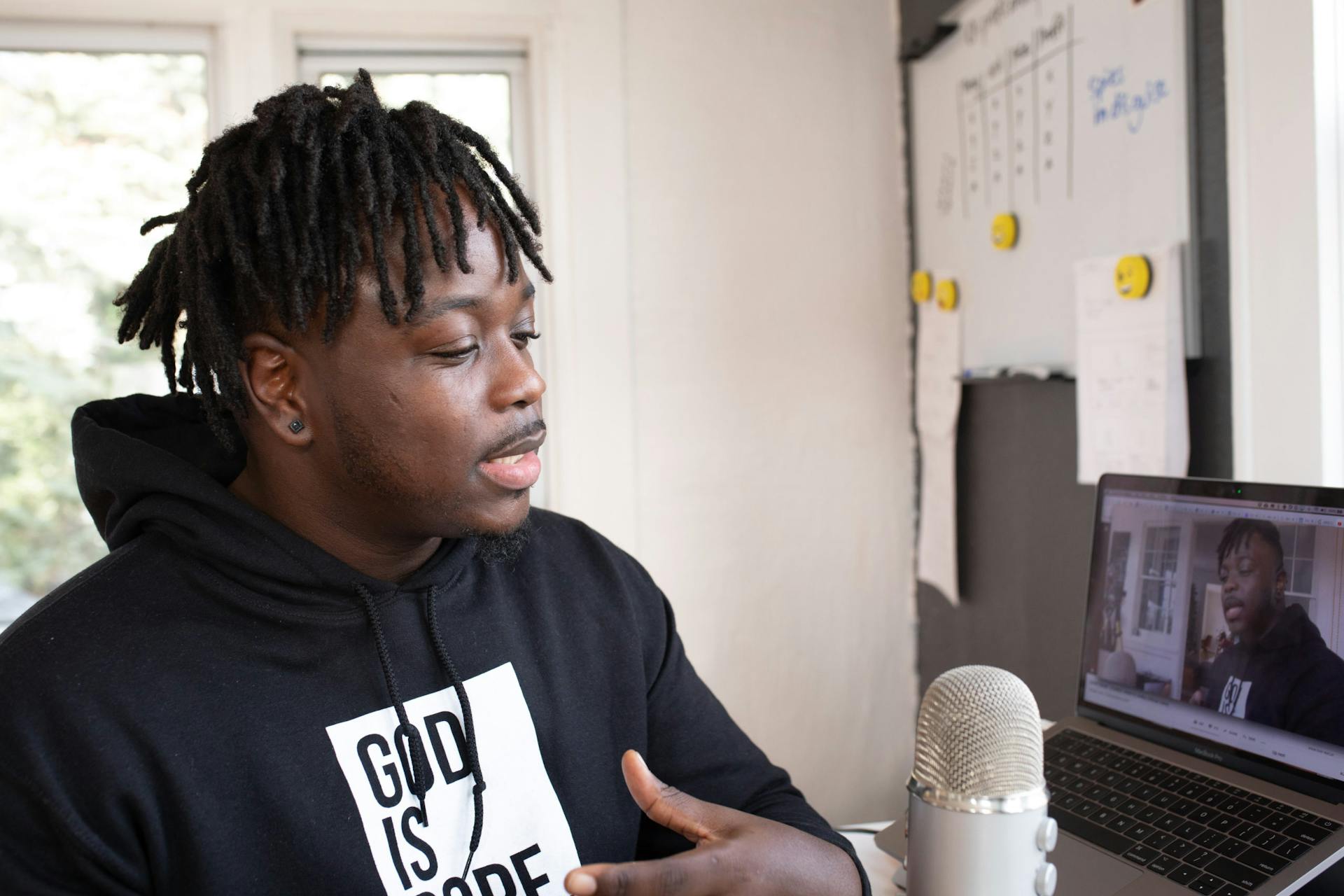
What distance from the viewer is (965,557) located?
2.21 m

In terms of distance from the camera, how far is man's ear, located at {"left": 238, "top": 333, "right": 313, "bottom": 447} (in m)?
0.95

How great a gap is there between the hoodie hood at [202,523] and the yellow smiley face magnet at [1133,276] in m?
1.06

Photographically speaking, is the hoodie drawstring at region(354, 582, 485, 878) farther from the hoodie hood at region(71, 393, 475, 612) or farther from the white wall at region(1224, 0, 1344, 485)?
the white wall at region(1224, 0, 1344, 485)

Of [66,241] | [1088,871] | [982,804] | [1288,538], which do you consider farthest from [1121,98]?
[66,241]

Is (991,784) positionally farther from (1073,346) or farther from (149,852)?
(1073,346)

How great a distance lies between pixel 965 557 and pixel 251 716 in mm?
1648

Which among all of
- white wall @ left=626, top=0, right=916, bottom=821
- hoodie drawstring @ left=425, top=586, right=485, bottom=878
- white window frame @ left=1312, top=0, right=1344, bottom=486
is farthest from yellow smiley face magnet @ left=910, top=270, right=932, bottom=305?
hoodie drawstring @ left=425, top=586, right=485, bottom=878

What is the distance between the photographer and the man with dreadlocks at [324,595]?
0.84 metres

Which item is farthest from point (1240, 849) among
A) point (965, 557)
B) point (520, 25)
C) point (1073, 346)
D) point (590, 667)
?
point (520, 25)

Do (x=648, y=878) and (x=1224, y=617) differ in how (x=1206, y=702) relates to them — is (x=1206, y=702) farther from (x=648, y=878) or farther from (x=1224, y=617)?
(x=648, y=878)

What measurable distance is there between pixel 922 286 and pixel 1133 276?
81cm

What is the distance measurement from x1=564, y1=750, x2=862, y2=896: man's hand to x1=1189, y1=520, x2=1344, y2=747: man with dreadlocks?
0.41 meters

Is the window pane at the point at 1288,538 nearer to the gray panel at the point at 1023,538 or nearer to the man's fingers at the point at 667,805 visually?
the man's fingers at the point at 667,805

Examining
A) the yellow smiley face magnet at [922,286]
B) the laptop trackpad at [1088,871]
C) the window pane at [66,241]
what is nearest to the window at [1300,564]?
the laptop trackpad at [1088,871]
